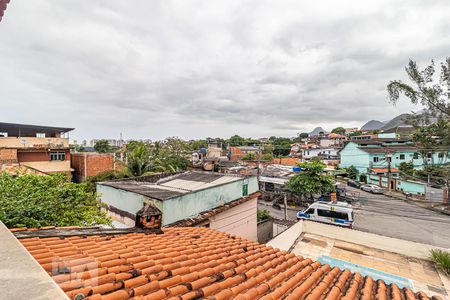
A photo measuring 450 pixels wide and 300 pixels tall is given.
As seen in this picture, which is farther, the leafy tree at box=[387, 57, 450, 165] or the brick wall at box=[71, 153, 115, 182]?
the brick wall at box=[71, 153, 115, 182]

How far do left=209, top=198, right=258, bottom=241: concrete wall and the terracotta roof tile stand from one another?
554 centimetres

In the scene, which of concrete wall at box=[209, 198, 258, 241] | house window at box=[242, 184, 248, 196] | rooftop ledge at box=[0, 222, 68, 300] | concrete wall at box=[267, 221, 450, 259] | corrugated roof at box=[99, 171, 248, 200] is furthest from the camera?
house window at box=[242, 184, 248, 196]

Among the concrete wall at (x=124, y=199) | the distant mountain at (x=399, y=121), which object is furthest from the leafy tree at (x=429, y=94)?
the concrete wall at (x=124, y=199)

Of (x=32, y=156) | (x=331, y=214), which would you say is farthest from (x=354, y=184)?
(x=32, y=156)

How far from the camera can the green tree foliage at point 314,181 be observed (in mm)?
21188

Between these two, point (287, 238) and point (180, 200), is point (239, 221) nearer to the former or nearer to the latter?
point (287, 238)

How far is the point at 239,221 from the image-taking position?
447 inches

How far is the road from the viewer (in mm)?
15320

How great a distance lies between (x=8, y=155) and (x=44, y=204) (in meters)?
19.2

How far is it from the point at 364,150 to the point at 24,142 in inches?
1868

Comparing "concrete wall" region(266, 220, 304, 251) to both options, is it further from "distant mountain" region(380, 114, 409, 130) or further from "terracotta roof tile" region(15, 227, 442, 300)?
"distant mountain" region(380, 114, 409, 130)

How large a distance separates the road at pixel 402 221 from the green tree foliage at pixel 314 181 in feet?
9.11

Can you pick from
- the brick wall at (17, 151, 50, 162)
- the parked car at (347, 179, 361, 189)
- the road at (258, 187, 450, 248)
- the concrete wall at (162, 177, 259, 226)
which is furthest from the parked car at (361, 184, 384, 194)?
the brick wall at (17, 151, 50, 162)

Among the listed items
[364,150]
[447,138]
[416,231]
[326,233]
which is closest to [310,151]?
[364,150]
